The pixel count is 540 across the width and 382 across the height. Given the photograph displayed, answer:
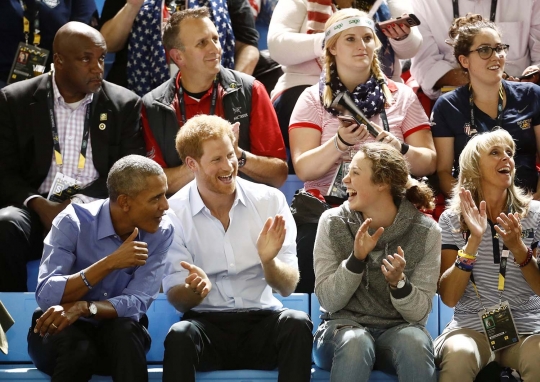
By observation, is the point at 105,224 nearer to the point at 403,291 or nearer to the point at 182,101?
the point at 403,291

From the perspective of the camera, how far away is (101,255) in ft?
11.4

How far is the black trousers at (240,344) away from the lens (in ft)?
10.7

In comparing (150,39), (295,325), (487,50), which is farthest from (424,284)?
(150,39)

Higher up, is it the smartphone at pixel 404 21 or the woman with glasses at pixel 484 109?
the smartphone at pixel 404 21

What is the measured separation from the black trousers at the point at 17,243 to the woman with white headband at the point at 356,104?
128 cm

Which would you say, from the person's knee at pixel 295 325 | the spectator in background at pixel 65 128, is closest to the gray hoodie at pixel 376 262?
the person's knee at pixel 295 325

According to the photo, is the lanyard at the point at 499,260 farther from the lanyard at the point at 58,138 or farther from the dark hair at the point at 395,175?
the lanyard at the point at 58,138

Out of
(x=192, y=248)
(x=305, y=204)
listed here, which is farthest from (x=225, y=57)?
(x=192, y=248)

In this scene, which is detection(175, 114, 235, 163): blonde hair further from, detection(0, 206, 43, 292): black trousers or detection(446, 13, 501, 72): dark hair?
detection(446, 13, 501, 72): dark hair

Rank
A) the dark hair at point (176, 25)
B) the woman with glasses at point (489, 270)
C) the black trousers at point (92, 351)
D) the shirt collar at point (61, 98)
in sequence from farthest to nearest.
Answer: the dark hair at point (176, 25)
the shirt collar at point (61, 98)
the woman with glasses at point (489, 270)
the black trousers at point (92, 351)

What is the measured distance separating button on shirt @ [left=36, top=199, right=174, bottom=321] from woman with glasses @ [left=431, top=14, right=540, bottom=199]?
166cm

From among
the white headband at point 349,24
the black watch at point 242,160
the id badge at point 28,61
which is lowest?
the black watch at point 242,160

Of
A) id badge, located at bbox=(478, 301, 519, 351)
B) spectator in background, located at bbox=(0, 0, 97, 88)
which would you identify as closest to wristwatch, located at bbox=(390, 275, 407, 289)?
id badge, located at bbox=(478, 301, 519, 351)

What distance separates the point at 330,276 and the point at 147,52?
2.27 meters
